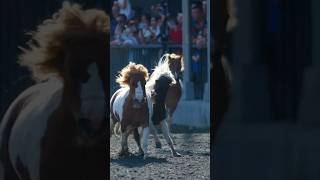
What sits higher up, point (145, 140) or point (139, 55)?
point (139, 55)

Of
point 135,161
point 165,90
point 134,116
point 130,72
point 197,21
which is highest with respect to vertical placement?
point 197,21

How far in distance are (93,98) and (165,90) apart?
4.57 metres

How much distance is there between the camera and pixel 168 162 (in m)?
6.65

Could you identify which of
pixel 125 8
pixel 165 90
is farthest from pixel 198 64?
pixel 165 90

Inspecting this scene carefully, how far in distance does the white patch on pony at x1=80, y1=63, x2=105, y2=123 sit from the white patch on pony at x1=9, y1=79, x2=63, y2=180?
67 mm

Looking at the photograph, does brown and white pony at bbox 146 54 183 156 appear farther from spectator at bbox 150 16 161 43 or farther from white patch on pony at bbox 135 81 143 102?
spectator at bbox 150 16 161 43

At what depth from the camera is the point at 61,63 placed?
2.27 meters

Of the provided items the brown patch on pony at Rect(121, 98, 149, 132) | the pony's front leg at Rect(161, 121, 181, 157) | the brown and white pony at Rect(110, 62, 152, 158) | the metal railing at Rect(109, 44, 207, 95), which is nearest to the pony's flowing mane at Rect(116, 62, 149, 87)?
the brown and white pony at Rect(110, 62, 152, 158)

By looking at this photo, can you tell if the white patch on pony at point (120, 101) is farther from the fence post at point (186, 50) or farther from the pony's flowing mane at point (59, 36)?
the pony's flowing mane at point (59, 36)

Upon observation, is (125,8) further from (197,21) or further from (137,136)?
(137,136)

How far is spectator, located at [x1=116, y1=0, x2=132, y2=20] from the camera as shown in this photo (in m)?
9.52

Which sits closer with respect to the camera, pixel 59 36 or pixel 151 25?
pixel 59 36

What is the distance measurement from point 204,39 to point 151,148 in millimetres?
1643

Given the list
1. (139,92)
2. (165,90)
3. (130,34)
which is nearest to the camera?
(139,92)
